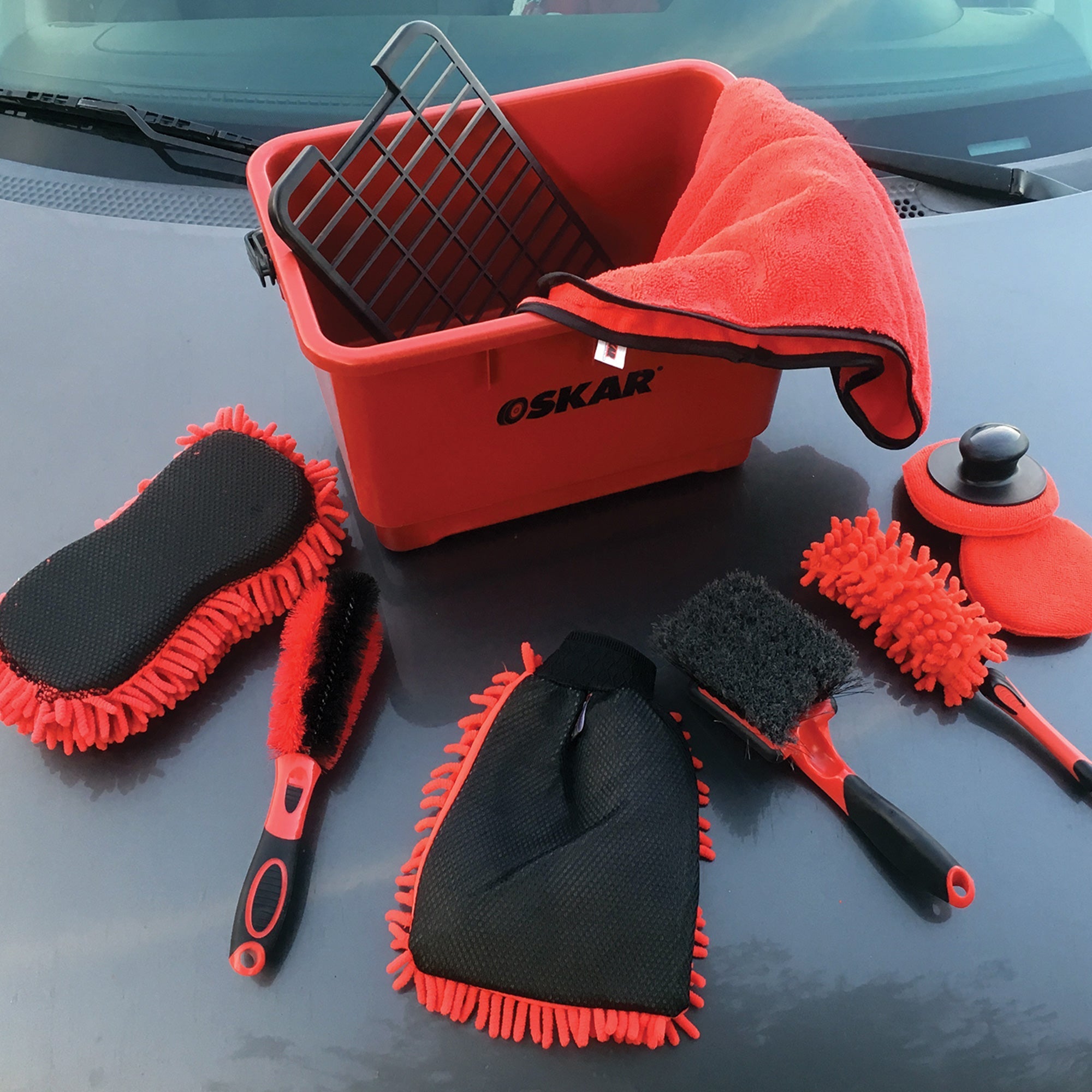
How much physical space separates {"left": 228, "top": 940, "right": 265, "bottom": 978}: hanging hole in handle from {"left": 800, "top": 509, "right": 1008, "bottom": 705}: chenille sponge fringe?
47 centimetres

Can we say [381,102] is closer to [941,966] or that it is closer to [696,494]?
[696,494]

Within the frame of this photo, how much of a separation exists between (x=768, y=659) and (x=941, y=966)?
0.22 metres

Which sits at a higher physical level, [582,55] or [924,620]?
[582,55]

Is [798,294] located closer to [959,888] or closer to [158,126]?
[959,888]

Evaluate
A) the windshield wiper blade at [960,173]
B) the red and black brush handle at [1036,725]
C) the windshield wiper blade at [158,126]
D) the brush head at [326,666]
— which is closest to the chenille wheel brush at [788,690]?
the red and black brush handle at [1036,725]

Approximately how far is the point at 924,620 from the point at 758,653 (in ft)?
0.43

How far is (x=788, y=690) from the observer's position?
0.54 m

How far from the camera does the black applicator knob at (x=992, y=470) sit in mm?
629

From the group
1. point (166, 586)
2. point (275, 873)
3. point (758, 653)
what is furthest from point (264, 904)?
point (758, 653)

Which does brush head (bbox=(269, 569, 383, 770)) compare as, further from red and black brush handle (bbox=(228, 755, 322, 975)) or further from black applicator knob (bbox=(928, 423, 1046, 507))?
black applicator knob (bbox=(928, 423, 1046, 507))

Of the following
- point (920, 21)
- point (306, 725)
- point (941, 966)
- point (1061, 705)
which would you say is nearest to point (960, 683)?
point (1061, 705)

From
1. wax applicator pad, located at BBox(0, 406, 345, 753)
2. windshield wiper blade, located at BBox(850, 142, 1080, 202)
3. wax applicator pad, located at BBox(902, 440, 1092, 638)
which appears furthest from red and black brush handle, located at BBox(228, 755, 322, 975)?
windshield wiper blade, located at BBox(850, 142, 1080, 202)

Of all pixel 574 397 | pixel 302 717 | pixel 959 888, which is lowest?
pixel 959 888

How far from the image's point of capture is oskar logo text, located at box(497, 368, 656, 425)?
0.57 meters
